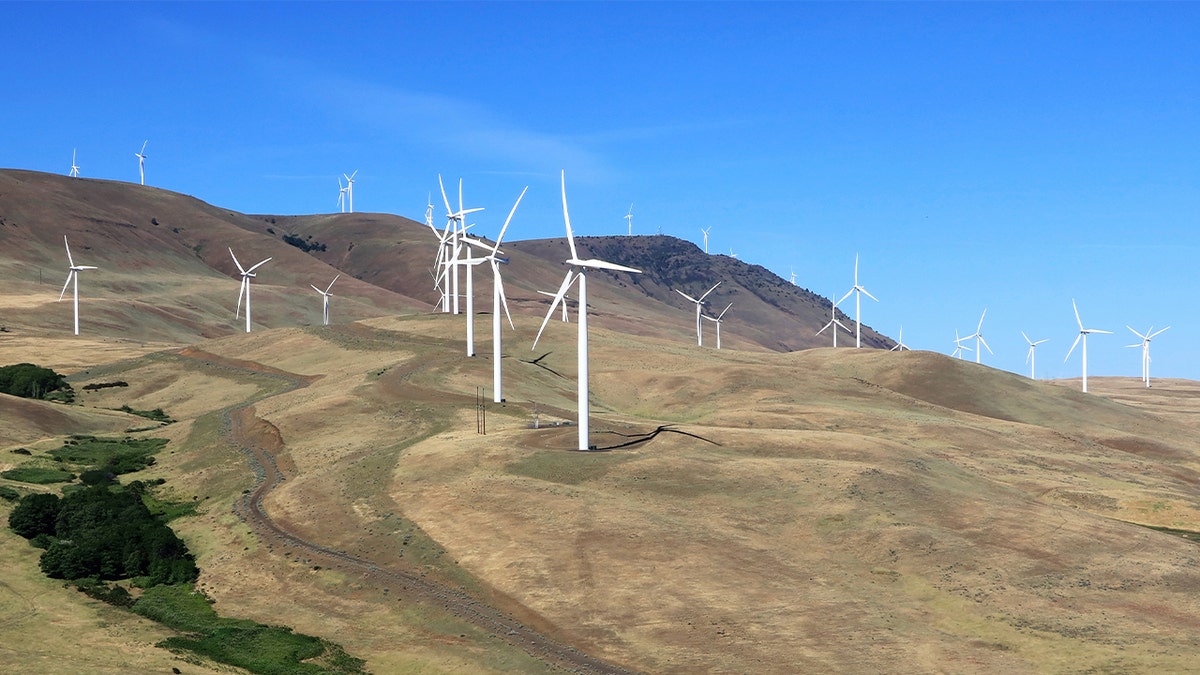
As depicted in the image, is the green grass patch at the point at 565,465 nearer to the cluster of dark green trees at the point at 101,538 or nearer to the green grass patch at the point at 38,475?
the cluster of dark green trees at the point at 101,538

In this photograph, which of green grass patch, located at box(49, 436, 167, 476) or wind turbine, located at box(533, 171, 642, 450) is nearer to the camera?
wind turbine, located at box(533, 171, 642, 450)

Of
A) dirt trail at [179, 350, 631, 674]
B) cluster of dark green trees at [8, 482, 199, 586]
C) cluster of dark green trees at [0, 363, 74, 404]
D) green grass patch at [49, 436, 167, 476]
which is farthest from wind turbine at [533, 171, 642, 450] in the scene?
cluster of dark green trees at [0, 363, 74, 404]

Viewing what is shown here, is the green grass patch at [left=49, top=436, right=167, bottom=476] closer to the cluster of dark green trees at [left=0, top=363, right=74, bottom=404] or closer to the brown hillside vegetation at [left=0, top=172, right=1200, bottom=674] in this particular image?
the brown hillside vegetation at [left=0, top=172, right=1200, bottom=674]

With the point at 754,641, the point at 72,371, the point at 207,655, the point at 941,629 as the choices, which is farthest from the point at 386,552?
the point at 72,371

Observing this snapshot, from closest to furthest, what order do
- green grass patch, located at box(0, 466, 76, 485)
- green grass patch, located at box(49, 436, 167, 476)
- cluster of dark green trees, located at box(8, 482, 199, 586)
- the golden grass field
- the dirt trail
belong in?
the dirt trail
the golden grass field
cluster of dark green trees, located at box(8, 482, 199, 586)
green grass patch, located at box(0, 466, 76, 485)
green grass patch, located at box(49, 436, 167, 476)

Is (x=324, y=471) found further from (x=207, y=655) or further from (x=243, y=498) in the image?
(x=207, y=655)

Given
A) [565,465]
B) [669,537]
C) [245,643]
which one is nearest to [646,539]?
[669,537]
